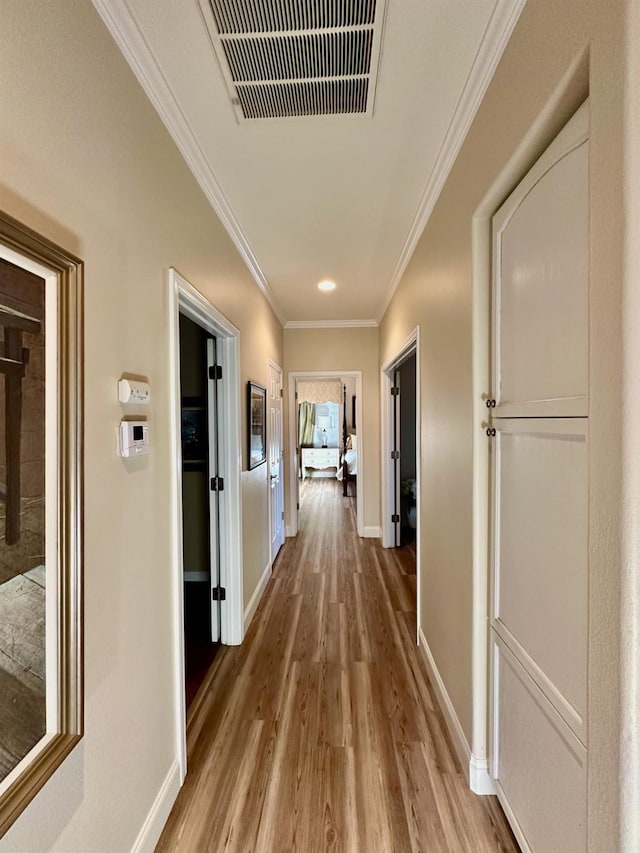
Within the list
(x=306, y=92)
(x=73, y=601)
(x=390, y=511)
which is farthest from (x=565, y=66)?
(x=390, y=511)

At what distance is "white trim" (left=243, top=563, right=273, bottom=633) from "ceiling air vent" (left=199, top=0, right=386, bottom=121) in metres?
2.82

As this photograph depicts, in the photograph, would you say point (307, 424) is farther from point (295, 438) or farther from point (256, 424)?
point (256, 424)

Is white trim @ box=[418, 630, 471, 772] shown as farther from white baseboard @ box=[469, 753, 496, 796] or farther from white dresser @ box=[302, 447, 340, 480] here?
white dresser @ box=[302, 447, 340, 480]

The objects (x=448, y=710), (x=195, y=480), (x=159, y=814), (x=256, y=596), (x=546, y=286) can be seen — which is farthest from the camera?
(x=195, y=480)

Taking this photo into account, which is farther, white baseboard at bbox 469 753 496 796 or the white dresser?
the white dresser

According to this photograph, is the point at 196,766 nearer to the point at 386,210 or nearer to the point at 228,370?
the point at 228,370

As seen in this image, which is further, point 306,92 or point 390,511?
point 390,511

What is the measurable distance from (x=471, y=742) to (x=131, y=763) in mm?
1232

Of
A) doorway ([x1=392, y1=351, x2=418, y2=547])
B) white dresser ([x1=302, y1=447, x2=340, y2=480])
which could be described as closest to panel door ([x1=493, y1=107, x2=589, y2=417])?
doorway ([x1=392, y1=351, x2=418, y2=547])

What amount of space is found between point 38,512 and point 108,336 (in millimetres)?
525

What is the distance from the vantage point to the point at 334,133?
5.56ft

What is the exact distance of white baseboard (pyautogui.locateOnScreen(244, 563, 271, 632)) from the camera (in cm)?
281

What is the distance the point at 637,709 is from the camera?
0.72 m

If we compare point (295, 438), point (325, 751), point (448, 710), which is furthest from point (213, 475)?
point (295, 438)
